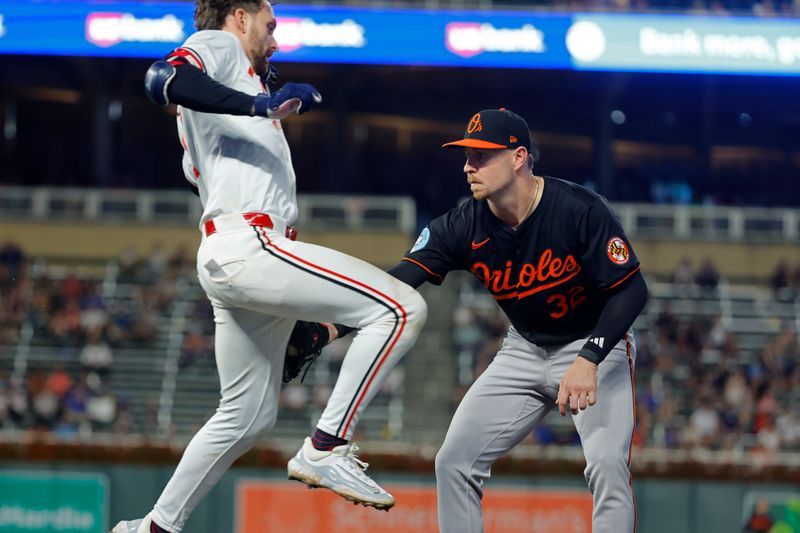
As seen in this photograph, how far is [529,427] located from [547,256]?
93 cm

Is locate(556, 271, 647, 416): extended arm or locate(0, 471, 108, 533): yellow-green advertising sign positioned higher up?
locate(556, 271, 647, 416): extended arm

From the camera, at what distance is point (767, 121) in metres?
29.9

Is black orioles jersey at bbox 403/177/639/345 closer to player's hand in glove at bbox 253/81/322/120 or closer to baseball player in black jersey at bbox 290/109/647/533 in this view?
baseball player in black jersey at bbox 290/109/647/533

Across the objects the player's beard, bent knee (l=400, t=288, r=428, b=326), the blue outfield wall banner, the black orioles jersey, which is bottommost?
bent knee (l=400, t=288, r=428, b=326)

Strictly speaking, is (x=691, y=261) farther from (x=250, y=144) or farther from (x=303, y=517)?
(x=250, y=144)

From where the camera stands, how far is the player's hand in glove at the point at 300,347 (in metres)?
5.56

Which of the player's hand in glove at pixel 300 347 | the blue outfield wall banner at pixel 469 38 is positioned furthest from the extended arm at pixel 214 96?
the blue outfield wall banner at pixel 469 38

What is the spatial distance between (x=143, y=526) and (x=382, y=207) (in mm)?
19408

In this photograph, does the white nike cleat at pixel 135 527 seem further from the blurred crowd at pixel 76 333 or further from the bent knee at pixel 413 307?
the blurred crowd at pixel 76 333

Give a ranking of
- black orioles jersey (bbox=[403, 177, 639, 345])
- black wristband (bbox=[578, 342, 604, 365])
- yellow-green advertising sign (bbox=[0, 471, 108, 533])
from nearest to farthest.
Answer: black wristband (bbox=[578, 342, 604, 365]) → black orioles jersey (bbox=[403, 177, 639, 345]) → yellow-green advertising sign (bbox=[0, 471, 108, 533])

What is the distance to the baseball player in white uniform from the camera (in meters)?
4.88

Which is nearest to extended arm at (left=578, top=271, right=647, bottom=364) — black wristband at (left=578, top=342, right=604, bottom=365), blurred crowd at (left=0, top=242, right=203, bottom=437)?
black wristband at (left=578, top=342, right=604, bottom=365)

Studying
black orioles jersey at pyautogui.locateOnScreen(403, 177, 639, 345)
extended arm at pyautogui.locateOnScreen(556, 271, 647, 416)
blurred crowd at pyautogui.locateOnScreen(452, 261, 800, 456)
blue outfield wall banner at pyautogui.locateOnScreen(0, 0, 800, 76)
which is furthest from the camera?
blue outfield wall banner at pyautogui.locateOnScreen(0, 0, 800, 76)

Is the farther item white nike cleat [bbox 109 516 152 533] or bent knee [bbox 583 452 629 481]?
bent knee [bbox 583 452 629 481]
